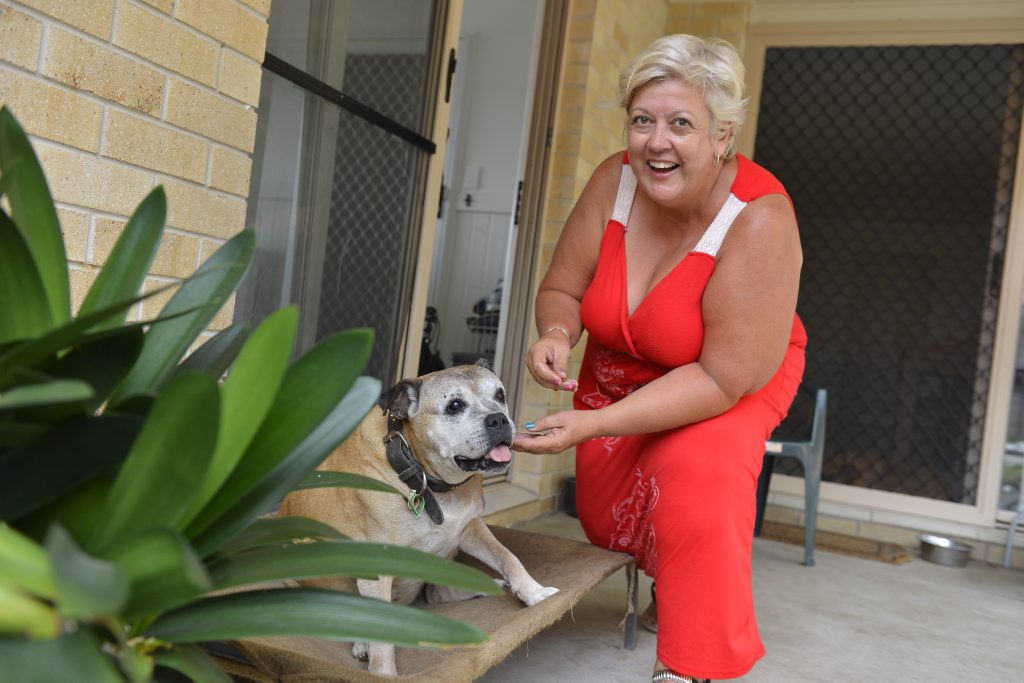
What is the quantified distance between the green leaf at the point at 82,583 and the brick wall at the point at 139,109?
1000 millimetres

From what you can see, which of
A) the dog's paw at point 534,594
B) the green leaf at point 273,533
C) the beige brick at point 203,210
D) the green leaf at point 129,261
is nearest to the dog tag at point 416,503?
the dog's paw at point 534,594

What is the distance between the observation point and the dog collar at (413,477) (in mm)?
1660

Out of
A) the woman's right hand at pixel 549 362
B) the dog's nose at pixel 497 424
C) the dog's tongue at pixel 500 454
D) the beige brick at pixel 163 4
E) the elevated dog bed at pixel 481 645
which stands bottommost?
the elevated dog bed at pixel 481 645

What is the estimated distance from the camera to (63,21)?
4.42ft

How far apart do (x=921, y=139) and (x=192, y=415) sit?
4788mm

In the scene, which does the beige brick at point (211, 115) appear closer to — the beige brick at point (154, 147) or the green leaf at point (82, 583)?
the beige brick at point (154, 147)

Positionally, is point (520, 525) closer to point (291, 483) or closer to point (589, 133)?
point (589, 133)

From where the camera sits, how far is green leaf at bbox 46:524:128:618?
0.52 meters

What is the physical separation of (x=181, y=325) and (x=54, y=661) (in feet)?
1.14

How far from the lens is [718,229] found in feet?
6.51

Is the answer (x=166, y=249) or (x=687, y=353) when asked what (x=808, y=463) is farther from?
(x=166, y=249)

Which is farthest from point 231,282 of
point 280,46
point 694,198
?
point 280,46

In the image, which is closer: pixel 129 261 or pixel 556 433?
pixel 129 261

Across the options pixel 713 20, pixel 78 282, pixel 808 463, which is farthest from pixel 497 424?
pixel 713 20
